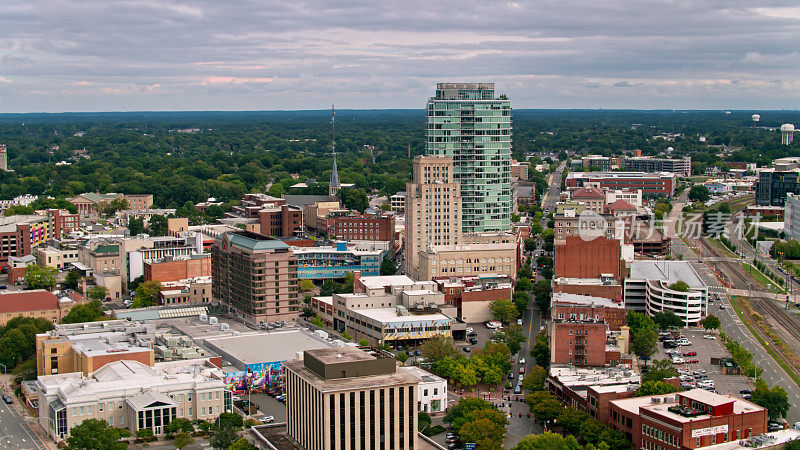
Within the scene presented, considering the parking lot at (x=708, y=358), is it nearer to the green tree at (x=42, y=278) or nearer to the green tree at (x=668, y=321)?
the green tree at (x=668, y=321)

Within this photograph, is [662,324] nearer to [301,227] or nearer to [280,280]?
[280,280]

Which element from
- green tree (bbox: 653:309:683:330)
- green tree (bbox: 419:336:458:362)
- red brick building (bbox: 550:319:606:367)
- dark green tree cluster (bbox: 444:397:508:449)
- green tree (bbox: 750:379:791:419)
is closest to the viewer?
dark green tree cluster (bbox: 444:397:508:449)

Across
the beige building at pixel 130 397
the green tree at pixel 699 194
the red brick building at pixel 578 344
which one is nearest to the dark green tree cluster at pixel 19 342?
the beige building at pixel 130 397

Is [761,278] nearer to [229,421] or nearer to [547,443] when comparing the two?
[547,443]

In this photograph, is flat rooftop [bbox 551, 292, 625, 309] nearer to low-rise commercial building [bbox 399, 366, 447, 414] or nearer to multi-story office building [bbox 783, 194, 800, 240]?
low-rise commercial building [bbox 399, 366, 447, 414]

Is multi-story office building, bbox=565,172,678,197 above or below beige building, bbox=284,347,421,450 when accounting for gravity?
above

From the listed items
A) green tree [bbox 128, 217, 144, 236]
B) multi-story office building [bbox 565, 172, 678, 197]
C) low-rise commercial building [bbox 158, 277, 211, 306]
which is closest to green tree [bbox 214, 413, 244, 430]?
low-rise commercial building [bbox 158, 277, 211, 306]
